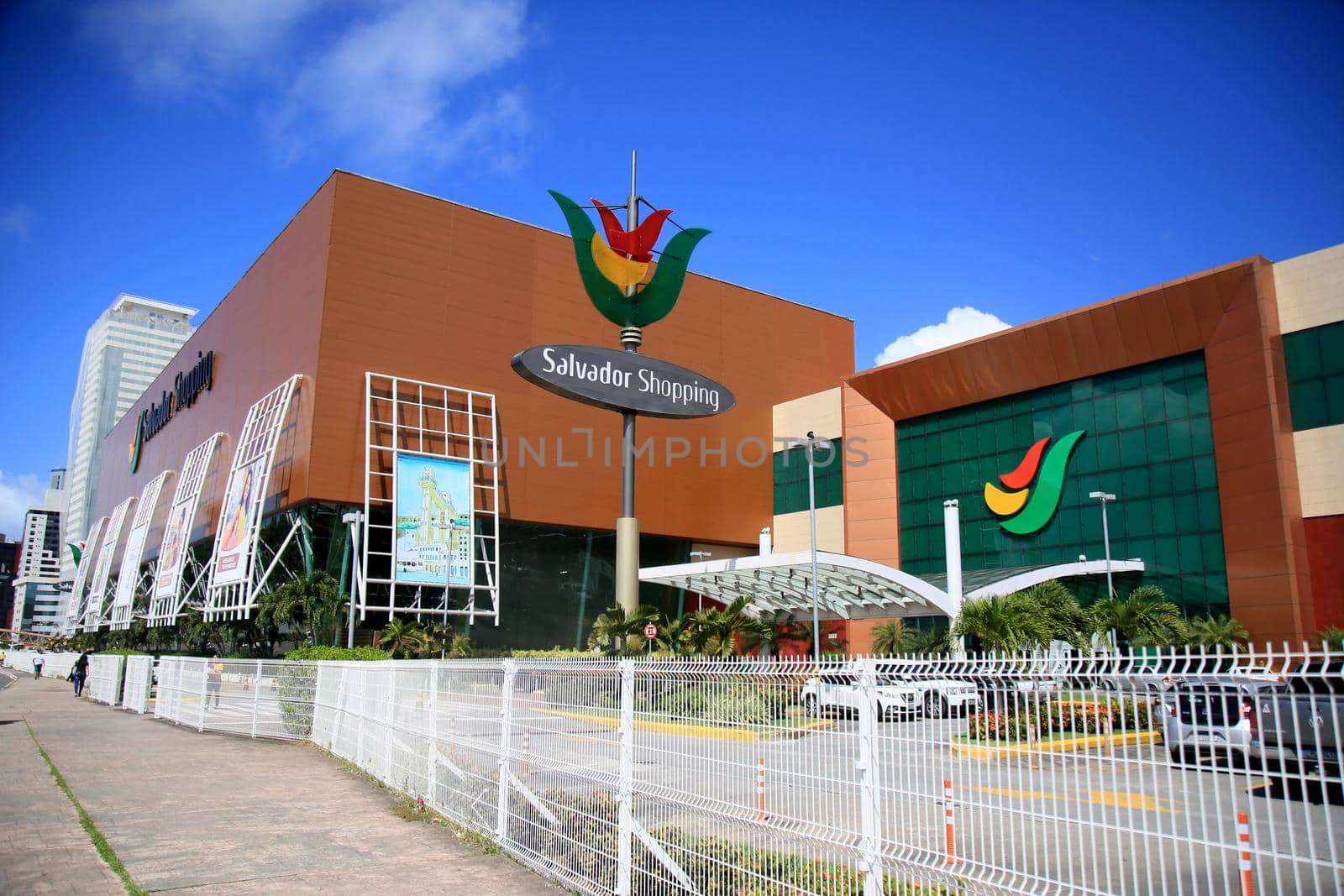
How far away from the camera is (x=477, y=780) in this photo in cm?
1046

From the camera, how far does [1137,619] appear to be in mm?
29688

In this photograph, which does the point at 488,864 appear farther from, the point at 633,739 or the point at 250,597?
the point at 250,597

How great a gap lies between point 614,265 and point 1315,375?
73.8ft

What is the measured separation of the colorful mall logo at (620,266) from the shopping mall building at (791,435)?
32.1 ft

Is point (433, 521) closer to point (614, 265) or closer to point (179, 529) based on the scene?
point (614, 265)

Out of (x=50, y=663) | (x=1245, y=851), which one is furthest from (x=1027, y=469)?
(x=50, y=663)

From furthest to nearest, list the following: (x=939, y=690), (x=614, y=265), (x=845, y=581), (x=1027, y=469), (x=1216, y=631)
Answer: (x=1027, y=469) → (x=845, y=581) → (x=1216, y=631) → (x=614, y=265) → (x=939, y=690)

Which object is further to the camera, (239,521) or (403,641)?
(239,521)

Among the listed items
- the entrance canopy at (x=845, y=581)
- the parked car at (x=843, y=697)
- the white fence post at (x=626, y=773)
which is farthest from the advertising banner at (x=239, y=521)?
the parked car at (x=843, y=697)

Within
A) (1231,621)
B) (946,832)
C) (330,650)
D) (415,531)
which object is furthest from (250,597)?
(946,832)

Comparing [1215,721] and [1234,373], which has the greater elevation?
[1234,373]

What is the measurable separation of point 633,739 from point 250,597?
34496 millimetres

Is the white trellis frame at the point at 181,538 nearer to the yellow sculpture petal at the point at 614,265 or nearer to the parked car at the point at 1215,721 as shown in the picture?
the yellow sculpture petal at the point at 614,265

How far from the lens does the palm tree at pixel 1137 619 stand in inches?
1167
